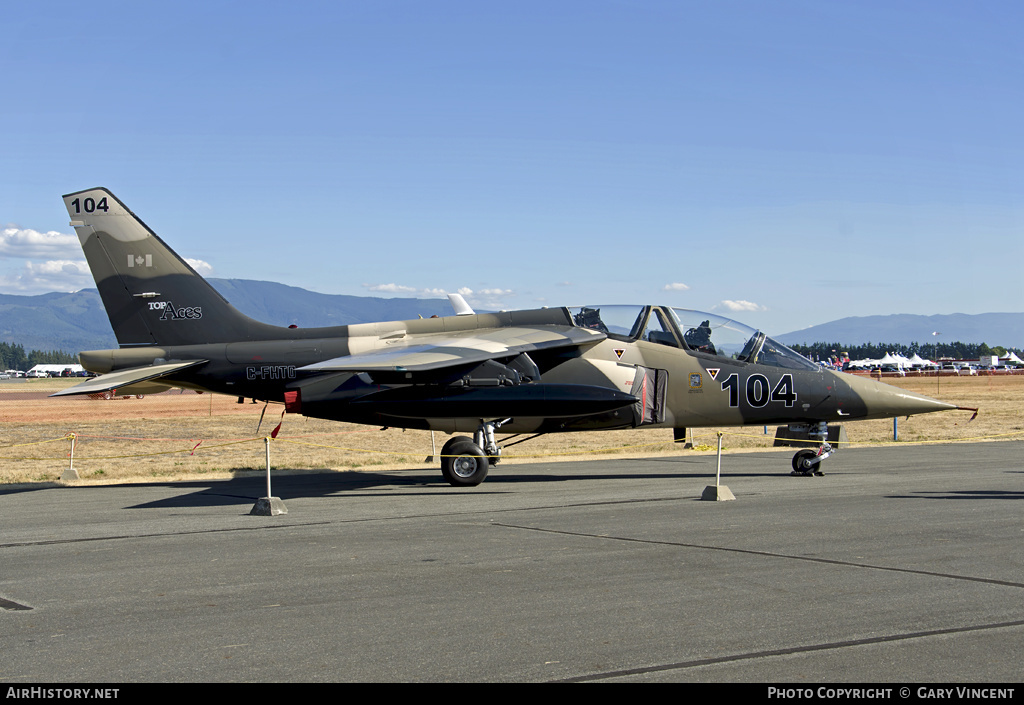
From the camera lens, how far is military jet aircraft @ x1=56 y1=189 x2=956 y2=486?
52.5 feet

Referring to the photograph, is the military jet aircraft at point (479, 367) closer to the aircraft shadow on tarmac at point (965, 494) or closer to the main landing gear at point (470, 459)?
the main landing gear at point (470, 459)

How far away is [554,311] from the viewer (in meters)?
17.8

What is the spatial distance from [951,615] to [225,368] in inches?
551

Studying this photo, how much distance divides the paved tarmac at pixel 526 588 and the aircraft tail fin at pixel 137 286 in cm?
424

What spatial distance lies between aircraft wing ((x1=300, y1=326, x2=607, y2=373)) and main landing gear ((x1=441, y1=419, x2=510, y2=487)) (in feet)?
5.29

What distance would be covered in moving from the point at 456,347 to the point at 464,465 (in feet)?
7.48

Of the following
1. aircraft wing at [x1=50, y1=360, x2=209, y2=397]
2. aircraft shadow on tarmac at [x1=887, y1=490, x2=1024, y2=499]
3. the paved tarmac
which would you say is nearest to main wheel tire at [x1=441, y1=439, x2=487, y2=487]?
the paved tarmac

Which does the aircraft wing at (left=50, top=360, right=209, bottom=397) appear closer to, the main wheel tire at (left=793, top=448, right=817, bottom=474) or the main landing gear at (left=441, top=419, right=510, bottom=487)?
the main landing gear at (left=441, top=419, right=510, bottom=487)

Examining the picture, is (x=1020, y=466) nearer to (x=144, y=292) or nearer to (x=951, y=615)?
(x=951, y=615)

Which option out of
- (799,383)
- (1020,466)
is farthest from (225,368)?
(1020,466)

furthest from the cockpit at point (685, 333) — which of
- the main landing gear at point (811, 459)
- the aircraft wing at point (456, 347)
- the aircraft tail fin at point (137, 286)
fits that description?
the aircraft tail fin at point (137, 286)

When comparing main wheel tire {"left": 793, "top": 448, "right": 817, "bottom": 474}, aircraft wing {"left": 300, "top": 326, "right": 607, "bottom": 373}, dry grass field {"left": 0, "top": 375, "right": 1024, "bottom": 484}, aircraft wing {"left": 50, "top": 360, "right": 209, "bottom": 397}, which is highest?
aircraft wing {"left": 300, "top": 326, "right": 607, "bottom": 373}

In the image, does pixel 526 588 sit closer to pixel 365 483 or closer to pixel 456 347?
pixel 456 347

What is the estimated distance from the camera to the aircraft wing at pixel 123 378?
49.9 ft
